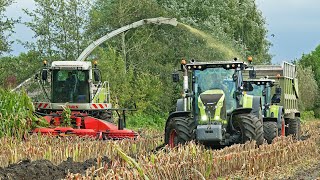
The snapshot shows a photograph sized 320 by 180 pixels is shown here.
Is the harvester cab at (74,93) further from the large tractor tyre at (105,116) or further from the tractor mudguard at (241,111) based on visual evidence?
the tractor mudguard at (241,111)

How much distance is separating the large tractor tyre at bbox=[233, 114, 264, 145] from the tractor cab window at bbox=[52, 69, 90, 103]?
673 centimetres

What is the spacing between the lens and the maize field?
404 inches

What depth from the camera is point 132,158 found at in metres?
11.0

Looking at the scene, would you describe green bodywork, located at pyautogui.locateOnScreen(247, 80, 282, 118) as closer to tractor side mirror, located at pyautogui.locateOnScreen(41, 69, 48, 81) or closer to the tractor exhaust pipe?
the tractor exhaust pipe

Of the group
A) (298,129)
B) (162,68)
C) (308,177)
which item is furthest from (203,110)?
(162,68)

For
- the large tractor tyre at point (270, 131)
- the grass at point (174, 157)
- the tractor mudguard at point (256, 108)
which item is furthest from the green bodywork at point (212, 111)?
the large tractor tyre at point (270, 131)

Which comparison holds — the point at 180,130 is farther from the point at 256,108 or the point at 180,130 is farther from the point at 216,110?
the point at 256,108

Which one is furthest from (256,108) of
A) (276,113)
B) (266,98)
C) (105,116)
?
(105,116)

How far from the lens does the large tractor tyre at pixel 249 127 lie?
53.3ft

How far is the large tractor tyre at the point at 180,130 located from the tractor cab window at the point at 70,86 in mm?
5269

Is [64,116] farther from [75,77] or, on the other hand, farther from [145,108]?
[145,108]

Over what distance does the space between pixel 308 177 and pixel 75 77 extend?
1050 centimetres

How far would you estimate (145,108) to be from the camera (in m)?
32.9

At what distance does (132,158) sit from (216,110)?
5586 mm
